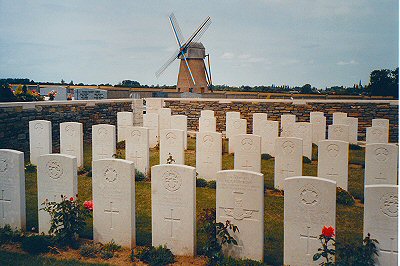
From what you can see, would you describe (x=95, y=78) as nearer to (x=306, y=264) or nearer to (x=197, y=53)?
(x=197, y=53)

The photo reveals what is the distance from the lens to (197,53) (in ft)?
93.6

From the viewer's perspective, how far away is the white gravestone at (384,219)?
4273mm

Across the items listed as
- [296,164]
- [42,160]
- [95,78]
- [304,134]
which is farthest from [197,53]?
[42,160]

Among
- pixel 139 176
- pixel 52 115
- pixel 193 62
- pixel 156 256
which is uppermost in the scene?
pixel 193 62

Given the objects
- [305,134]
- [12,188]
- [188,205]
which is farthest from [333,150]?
[12,188]

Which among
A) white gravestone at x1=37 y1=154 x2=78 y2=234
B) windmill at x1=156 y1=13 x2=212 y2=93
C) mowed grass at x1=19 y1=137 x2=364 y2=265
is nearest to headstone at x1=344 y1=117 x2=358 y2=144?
mowed grass at x1=19 y1=137 x2=364 y2=265

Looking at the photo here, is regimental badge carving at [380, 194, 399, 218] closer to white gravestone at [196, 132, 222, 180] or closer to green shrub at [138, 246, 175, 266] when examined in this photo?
green shrub at [138, 246, 175, 266]

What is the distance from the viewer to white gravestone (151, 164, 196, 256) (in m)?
5.09

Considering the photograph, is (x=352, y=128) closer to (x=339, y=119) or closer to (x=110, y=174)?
(x=339, y=119)

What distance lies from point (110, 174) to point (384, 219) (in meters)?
3.32

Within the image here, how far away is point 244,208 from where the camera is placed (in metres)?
4.90

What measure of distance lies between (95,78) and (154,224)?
15.8 metres

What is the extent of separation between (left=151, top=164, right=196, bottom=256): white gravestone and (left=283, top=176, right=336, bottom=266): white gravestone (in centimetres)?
116

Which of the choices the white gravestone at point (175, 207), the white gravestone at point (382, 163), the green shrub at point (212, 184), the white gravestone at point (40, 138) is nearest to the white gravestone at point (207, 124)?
the green shrub at point (212, 184)
